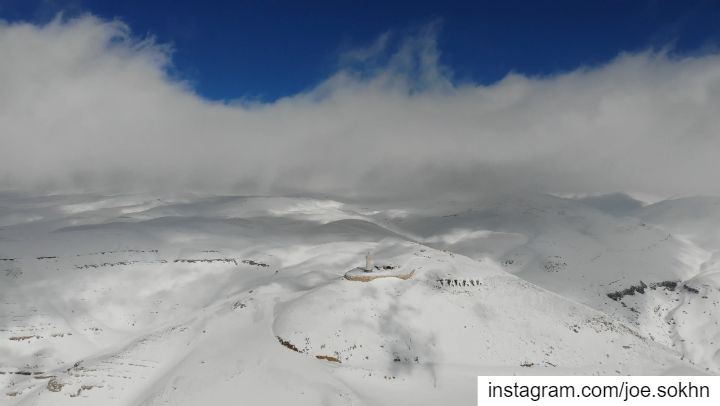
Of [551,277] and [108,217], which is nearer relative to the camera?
[551,277]

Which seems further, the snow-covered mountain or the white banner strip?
the snow-covered mountain

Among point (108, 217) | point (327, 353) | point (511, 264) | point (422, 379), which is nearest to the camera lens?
point (422, 379)

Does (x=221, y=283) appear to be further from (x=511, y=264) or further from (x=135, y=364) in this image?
(x=511, y=264)

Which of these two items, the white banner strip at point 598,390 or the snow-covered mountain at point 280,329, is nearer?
the white banner strip at point 598,390

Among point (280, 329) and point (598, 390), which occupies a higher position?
point (280, 329)

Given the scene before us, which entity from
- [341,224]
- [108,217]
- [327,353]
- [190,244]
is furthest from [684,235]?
[108,217]

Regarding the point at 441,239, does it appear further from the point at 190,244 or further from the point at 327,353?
the point at 327,353

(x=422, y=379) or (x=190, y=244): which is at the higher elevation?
(x=190, y=244)

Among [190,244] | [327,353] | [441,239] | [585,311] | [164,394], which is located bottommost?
[164,394]

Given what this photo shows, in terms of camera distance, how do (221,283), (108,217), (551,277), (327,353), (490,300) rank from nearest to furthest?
(327,353), (490,300), (221,283), (551,277), (108,217)

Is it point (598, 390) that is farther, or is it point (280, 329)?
point (280, 329)
